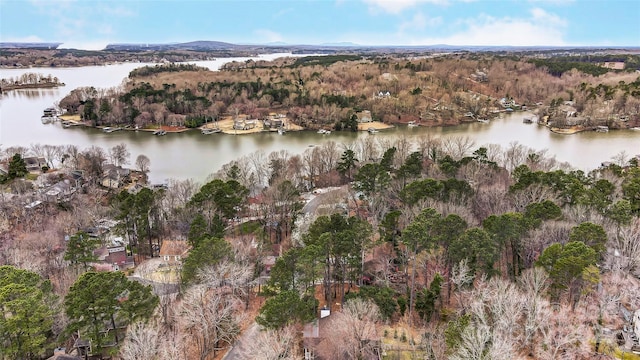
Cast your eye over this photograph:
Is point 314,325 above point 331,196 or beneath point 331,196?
beneath

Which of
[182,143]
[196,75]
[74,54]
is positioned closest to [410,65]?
[196,75]

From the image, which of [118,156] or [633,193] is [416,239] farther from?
[118,156]

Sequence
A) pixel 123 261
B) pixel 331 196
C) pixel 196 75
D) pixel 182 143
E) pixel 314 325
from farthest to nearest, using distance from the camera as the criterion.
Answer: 1. pixel 196 75
2. pixel 182 143
3. pixel 331 196
4. pixel 123 261
5. pixel 314 325

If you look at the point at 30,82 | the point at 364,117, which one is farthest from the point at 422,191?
the point at 30,82

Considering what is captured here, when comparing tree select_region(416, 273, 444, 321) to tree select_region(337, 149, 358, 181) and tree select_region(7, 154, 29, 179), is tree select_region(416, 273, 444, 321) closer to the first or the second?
tree select_region(337, 149, 358, 181)

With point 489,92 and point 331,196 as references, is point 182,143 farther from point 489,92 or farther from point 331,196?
point 489,92

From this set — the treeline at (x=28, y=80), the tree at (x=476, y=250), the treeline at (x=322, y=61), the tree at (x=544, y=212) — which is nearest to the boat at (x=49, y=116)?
the treeline at (x=28, y=80)
